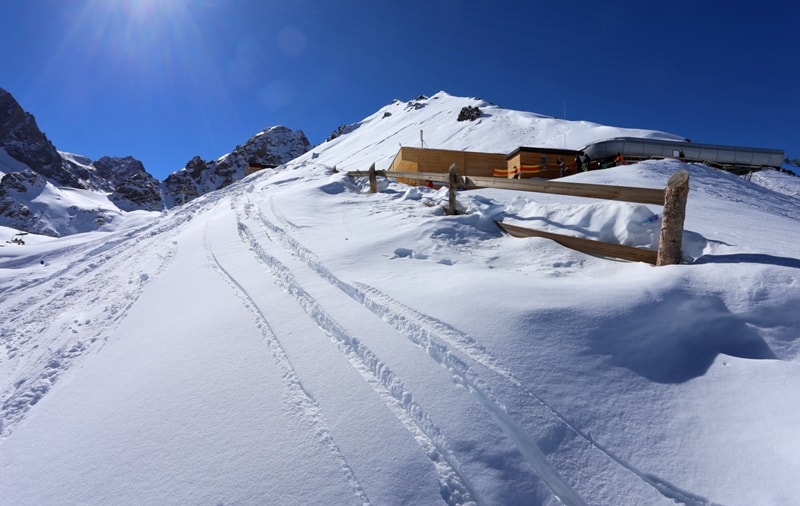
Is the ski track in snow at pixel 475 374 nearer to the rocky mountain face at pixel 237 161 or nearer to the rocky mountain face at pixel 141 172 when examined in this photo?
the rocky mountain face at pixel 141 172

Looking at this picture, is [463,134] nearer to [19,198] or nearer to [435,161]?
[435,161]

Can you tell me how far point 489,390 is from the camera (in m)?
2.32

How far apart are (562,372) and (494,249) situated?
3.20 meters

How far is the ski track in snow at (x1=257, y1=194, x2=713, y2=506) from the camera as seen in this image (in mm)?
1837

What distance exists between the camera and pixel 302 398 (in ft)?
8.00

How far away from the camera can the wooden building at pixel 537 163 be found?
18875 millimetres

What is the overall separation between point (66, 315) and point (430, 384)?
5.64 meters

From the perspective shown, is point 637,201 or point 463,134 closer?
point 637,201

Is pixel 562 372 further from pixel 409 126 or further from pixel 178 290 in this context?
pixel 409 126

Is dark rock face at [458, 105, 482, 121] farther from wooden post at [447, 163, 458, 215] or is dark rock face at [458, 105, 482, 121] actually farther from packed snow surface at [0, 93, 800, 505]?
packed snow surface at [0, 93, 800, 505]

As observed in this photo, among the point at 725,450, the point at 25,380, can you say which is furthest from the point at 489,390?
the point at 25,380

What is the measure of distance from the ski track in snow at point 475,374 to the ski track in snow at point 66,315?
289cm

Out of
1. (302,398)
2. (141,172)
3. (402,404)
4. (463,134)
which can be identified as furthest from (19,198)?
(402,404)

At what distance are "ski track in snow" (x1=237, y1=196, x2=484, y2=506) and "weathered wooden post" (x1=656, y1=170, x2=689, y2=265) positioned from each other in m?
3.43
